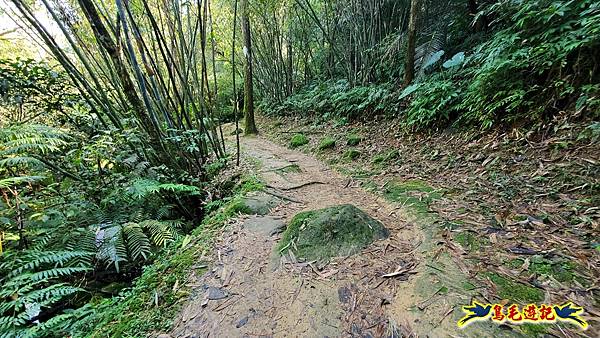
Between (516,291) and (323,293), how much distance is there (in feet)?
3.22

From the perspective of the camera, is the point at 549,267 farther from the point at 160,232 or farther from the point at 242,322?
the point at 160,232

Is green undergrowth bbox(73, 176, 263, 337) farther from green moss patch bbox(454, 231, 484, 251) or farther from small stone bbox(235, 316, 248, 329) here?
green moss patch bbox(454, 231, 484, 251)

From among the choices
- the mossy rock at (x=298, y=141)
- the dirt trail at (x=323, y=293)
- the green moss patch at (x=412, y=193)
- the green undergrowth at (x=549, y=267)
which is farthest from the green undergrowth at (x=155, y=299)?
the mossy rock at (x=298, y=141)

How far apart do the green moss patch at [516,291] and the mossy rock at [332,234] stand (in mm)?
751

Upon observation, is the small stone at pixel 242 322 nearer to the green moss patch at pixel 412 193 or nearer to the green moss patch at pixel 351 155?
the green moss patch at pixel 412 193

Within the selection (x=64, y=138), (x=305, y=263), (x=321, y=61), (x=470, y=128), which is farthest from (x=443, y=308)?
(x=321, y=61)

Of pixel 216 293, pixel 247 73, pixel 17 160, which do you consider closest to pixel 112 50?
pixel 17 160

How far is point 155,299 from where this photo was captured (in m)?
1.66

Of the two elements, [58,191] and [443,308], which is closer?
[443,308]

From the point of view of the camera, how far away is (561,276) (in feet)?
4.30

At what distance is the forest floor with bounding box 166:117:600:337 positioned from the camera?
130 cm

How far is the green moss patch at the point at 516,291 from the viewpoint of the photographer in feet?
4.09

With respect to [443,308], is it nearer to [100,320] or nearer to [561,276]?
[561,276]

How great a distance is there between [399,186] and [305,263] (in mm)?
1559
